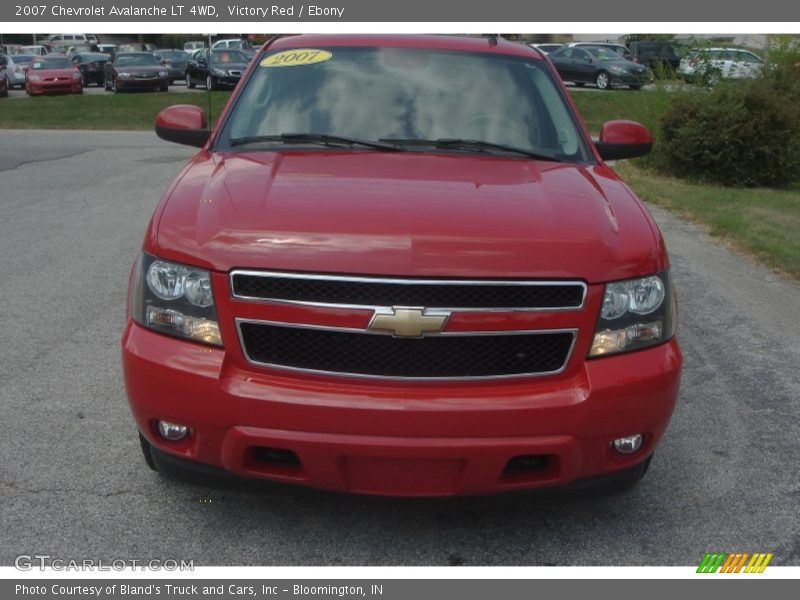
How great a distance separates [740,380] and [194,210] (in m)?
3.38

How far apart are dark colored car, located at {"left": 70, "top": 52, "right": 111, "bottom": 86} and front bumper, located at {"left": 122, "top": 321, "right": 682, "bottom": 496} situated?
129ft

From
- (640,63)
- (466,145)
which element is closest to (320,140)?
(466,145)

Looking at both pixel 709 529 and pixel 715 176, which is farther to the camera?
pixel 715 176

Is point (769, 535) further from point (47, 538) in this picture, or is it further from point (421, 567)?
point (47, 538)

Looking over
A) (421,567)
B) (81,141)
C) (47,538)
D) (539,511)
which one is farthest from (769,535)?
(81,141)

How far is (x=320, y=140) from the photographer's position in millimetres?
4242

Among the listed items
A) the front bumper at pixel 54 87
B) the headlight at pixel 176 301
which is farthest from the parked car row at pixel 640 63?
the front bumper at pixel 54 87

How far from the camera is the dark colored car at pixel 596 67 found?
32.9 meters

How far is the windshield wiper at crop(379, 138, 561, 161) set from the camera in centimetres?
426

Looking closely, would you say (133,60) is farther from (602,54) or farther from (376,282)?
(376,282)

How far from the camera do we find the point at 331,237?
306 centimetres

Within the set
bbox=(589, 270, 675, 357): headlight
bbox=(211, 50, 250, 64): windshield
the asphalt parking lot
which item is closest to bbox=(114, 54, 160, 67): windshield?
bbox=(211, 50, 250, 64): windshield

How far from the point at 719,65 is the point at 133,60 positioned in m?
23.4

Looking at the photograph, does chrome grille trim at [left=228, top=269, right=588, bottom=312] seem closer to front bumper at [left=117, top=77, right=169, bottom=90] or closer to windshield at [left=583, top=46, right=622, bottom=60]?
front bumper at [left=117, top=77, right=169, bottom=90]
